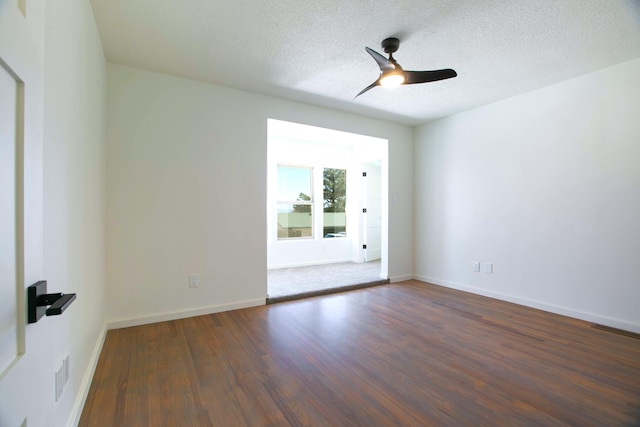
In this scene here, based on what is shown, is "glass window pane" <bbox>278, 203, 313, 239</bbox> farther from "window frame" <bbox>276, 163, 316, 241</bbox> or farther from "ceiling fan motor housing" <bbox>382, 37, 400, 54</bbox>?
"ceiling fan motor housing" <bbox>382, 37, 400, 54</bbox>

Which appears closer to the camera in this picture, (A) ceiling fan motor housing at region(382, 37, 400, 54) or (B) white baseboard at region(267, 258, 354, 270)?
(A) ceiling fan motor housing at region(382, 37, 400, 54)

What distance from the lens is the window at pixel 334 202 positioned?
6.20 m

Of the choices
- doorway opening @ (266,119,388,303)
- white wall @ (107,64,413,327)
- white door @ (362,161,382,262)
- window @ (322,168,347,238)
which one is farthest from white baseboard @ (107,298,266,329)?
white door @ (362,161,382,262)

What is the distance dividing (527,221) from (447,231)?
107cm

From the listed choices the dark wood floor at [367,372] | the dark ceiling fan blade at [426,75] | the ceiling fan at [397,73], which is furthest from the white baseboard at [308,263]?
the dark ceiling fan blade at [426,75]

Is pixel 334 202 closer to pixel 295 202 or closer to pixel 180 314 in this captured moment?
pixel 295 202

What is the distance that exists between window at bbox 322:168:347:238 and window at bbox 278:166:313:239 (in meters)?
0.35

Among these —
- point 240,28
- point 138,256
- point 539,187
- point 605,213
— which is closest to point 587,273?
point 605,213

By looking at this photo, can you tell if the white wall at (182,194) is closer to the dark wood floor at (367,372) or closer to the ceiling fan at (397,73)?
the dark wood floor at (367,372)

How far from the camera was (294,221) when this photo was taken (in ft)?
19.3

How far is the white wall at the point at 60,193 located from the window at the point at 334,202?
4122mm

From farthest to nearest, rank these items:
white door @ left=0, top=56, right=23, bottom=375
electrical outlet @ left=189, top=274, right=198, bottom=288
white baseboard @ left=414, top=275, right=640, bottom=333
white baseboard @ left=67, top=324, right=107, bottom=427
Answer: electrical outlet @ left=189, top=274, right=198, bottom=288, white baseboard @ left=414, top=275, right=640, bottom=333, white baseboard @ left=67, top=324, right=107, bottom=427, white door @ left=0, top=56, right=23, bottom=375

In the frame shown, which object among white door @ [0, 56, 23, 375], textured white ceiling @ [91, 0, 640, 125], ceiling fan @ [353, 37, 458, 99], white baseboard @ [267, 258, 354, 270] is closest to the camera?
white door @ [0, 56, 23, 375]

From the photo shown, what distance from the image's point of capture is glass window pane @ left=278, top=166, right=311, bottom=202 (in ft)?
18.7
